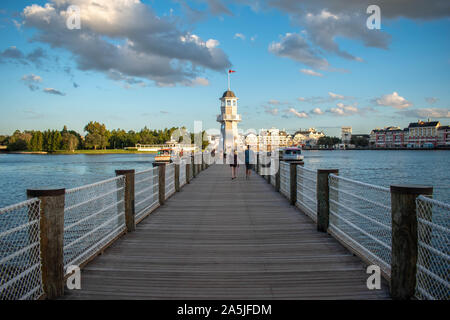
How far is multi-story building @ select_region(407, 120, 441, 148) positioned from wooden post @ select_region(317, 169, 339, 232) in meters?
195

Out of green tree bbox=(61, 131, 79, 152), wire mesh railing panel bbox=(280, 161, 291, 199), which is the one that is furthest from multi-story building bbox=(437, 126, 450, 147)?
wire mesh railing panel bbox=(280, 161, 291, 199)

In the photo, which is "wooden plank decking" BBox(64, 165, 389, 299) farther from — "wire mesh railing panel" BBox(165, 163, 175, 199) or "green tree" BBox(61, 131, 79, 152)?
"green tree" BBox(61, 131, 79, 152)

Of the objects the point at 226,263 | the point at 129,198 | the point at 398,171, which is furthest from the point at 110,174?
the point at 226,263

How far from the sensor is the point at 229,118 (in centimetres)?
4822

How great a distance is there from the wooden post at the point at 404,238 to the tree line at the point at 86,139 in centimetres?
14968

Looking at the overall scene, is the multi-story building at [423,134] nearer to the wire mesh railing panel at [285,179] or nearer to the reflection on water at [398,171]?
the reflection on water at [398,171]

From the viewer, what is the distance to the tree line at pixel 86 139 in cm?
13875

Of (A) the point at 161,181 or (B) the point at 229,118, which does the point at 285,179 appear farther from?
(B) the point at 229,118

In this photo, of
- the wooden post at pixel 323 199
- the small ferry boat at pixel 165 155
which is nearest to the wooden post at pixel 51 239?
the wooden post at pixel 323 199

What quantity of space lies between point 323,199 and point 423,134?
20505cm

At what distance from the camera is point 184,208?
32.7 feet
